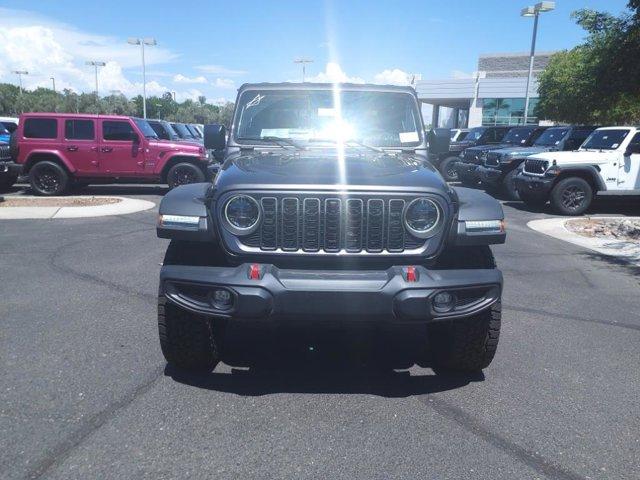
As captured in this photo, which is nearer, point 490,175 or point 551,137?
point 490,175

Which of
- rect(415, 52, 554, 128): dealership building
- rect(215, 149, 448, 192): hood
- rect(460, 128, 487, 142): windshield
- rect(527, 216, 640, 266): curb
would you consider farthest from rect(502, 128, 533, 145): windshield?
rect(415, 52, 554, 128): dealership building

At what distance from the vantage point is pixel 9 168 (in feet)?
43.2

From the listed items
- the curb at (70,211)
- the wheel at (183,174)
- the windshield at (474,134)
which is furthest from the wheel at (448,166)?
the curb at (70,211)

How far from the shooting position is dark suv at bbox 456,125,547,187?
15397 mm

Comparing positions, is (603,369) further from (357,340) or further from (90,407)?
(90,407)

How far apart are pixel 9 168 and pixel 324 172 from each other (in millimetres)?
12443

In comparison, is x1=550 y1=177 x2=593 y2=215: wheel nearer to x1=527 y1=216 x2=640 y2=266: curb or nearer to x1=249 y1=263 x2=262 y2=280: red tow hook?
x1=527 y1=216 x2=640 y2=266: curb

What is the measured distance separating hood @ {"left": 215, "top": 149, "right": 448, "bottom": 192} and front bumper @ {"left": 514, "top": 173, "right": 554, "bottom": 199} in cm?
857

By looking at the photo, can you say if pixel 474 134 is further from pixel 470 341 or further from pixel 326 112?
pixel 470 341

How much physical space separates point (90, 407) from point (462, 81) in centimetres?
5838

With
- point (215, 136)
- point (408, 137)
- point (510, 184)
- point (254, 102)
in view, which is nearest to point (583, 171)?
point (510, 184)

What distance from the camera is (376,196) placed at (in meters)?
3.13

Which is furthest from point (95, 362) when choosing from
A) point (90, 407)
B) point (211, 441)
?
point (211, 441)

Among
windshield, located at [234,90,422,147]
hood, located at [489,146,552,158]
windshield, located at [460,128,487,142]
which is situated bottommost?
hood, located at [489,146,552,158]
